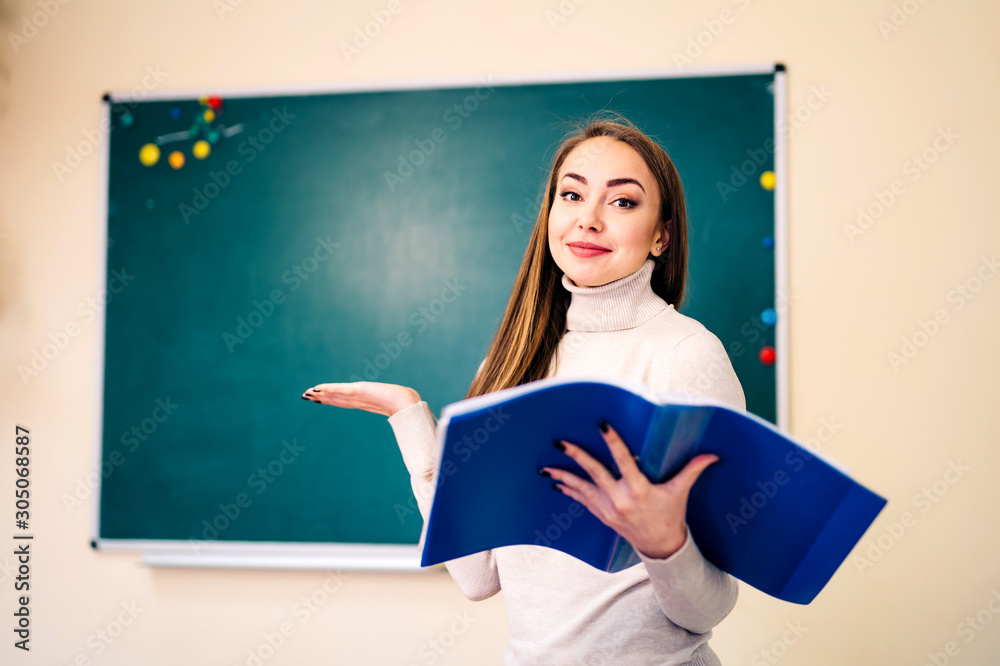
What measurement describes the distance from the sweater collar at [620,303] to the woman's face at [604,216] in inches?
0.5

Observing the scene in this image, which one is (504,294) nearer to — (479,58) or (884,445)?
(479,58)

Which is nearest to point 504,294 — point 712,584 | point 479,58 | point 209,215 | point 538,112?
point 538,112

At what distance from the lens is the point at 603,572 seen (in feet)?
3.31

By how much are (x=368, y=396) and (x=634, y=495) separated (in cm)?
52

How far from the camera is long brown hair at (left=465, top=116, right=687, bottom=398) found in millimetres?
1187

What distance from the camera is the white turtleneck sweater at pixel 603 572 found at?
0.97m

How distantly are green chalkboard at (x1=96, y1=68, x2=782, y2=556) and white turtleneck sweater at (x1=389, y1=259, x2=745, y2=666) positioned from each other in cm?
83

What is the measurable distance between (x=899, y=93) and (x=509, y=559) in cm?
166
